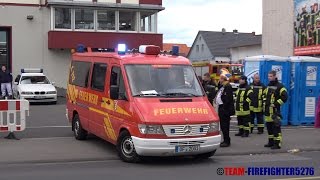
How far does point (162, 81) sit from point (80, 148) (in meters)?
2.80

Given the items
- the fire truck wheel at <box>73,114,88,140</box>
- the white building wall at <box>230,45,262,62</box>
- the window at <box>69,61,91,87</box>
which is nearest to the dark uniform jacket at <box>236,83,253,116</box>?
the fire truck wheel at <box>73,114,88,140</box>

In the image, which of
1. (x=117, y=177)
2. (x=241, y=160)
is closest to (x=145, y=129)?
(x=117, y=177)

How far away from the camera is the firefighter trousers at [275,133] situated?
1193 cm

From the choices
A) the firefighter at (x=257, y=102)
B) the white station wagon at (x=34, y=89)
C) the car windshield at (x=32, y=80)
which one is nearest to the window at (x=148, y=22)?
the white station wagon at (x=34, y=89)

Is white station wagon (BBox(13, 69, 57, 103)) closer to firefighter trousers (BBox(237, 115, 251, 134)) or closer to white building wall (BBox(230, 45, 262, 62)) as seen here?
firefighter trousers (BBox(237, 115, 251, 134))

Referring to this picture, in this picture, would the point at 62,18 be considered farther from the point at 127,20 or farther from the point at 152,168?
the point at 152,168

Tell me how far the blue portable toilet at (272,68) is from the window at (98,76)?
21.0 ft

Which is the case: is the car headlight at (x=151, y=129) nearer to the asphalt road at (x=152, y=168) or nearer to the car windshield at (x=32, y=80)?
the asphalt road at (x=152, y=168)

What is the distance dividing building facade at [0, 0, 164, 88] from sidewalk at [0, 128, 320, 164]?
1950 cm

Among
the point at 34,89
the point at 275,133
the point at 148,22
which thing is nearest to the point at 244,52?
the point at 148,22

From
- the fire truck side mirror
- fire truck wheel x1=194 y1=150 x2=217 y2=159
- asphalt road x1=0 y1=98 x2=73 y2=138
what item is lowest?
asphalt road x1=0 y1=98 x2=73 y2=138

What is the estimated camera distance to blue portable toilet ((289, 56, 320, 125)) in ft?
53.8

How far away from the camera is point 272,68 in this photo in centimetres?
1622

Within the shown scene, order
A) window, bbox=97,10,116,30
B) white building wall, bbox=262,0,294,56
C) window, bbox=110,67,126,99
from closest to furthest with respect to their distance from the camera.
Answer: window, bbox=110,67,126,99, white building wall, bbox=262,0,294,56, window, bbox=97,10,116,30
